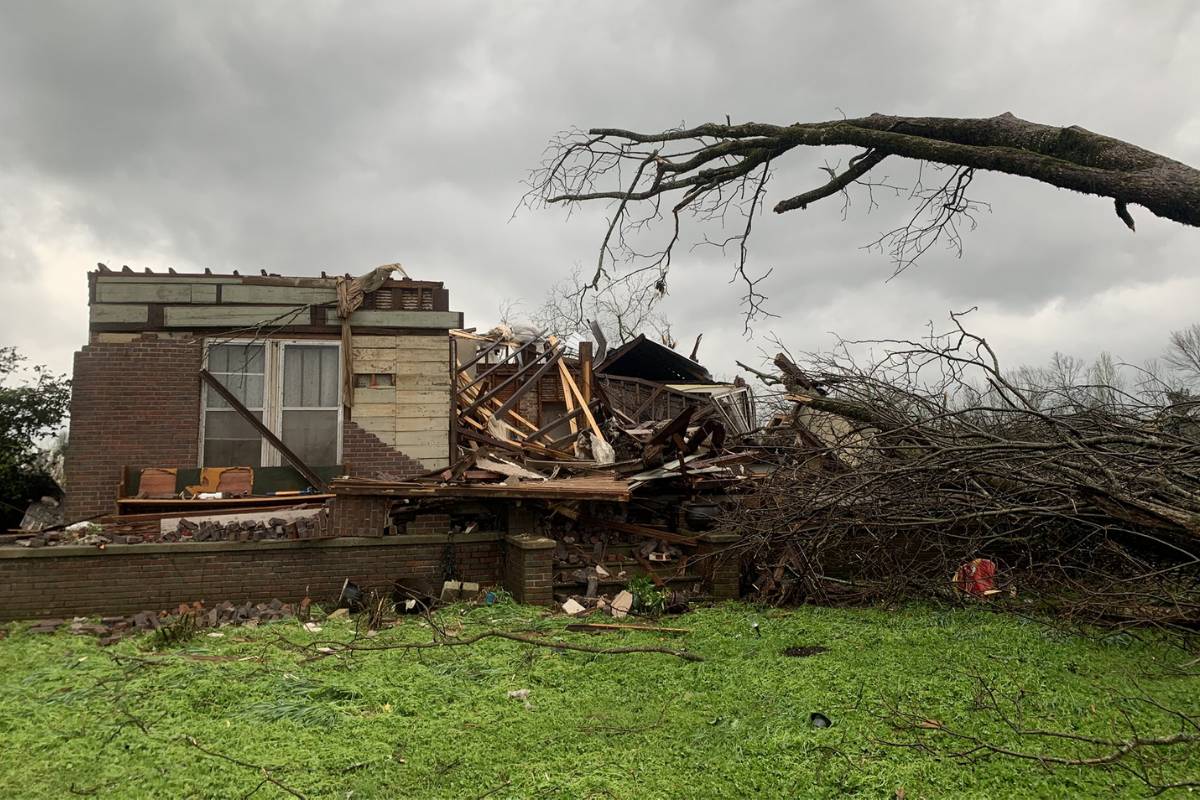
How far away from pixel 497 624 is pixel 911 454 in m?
4.46

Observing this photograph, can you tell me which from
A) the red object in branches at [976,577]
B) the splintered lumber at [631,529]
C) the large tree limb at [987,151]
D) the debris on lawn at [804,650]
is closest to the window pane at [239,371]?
the splintered lumber at [631,529]

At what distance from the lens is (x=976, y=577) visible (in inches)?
298

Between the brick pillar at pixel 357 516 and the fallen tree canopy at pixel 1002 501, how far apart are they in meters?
4.27

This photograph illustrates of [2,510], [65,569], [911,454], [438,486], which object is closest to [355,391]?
[438,486]

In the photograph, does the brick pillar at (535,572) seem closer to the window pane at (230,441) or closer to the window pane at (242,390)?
the window pane at (230,441)

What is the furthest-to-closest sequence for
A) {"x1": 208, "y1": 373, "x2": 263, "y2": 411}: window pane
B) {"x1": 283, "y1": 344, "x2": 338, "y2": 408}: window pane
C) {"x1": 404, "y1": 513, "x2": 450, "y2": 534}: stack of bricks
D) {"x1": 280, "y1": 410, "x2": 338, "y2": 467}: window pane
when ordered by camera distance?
{"x1": 283, "y1": 344, "x2": 338, "y2": 408}: window pane
{"x1": 280, "y1": 410, "x2": 338, "y2": 467}: window pane
{"x1": 208, "y1": 373, "x2": 263, "y2": 411}: window pane
{"x1": 404, "y1": 513, "x2": 450, "y2": 534}: stack of bricks

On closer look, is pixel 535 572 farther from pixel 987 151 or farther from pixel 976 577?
pixel 987 151

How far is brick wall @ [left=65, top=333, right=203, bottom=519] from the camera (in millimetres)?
9578

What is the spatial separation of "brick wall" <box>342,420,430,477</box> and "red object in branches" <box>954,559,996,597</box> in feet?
22.1

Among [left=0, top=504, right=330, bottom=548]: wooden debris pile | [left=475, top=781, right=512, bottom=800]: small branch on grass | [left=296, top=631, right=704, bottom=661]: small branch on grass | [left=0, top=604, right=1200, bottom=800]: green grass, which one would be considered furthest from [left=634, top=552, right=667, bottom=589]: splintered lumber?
[left=475, top=781, right=512, bottom=800]: small branch on grass

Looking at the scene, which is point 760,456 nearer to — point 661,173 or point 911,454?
point 911,454

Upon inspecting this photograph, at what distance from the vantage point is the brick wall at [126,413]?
31.4 feet

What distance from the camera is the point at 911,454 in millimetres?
7414

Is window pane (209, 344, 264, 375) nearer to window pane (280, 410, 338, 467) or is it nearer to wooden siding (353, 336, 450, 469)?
window pane (280, 410, 338, 467)
